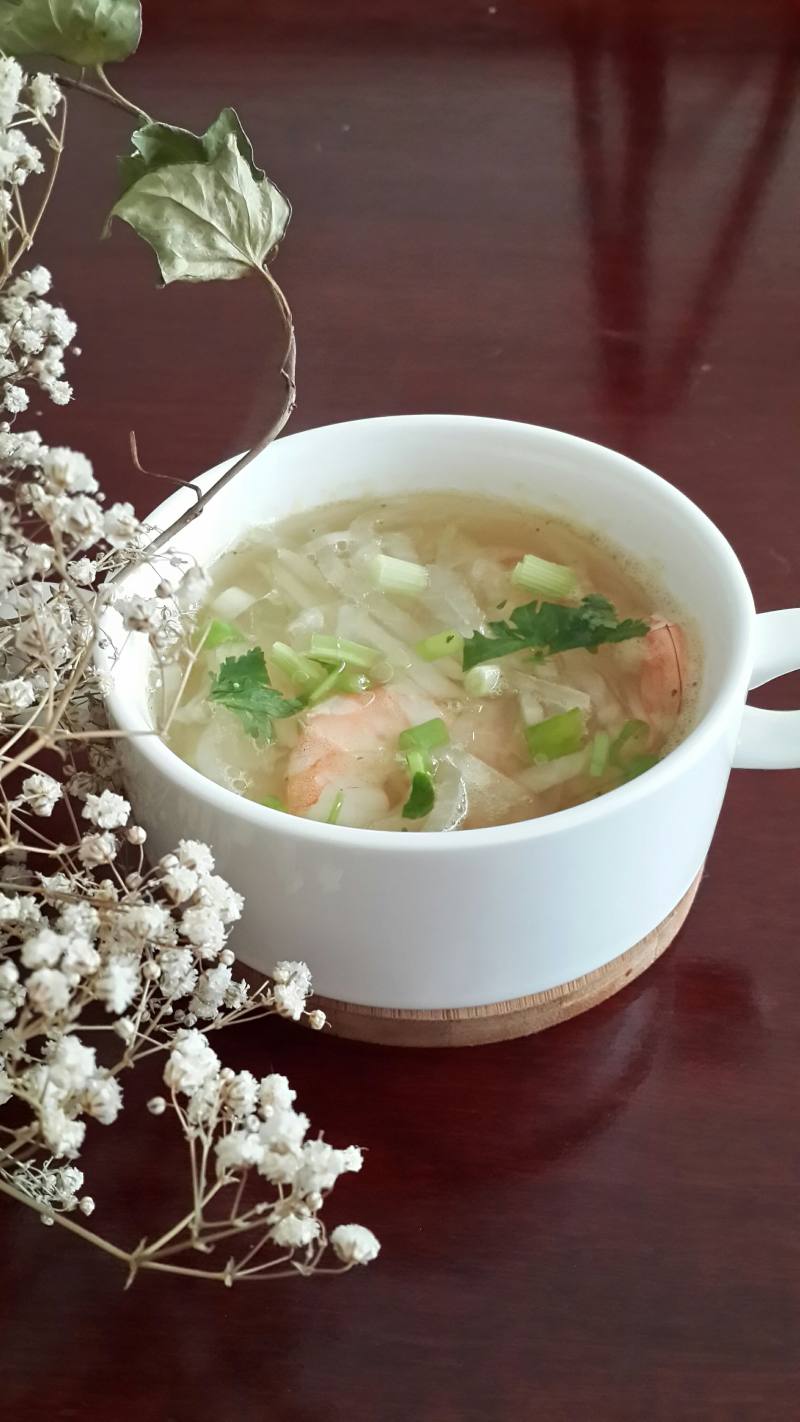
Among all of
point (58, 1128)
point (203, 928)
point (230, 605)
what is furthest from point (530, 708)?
point (58, 1128)

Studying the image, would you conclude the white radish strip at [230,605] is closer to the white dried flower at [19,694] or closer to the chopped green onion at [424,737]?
the chopped green onion at [424,737]

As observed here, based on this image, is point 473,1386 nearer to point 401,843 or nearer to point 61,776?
point 401,843

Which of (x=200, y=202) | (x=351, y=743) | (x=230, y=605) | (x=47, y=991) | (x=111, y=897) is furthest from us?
(x=230, y=605)

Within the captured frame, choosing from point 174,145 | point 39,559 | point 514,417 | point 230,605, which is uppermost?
point 174,145

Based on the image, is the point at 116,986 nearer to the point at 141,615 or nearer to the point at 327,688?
the point at 141,615

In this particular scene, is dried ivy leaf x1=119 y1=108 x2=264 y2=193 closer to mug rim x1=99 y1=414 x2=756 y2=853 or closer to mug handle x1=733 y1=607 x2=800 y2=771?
mug rim x1=99 y1=414 x2=756 y2=853

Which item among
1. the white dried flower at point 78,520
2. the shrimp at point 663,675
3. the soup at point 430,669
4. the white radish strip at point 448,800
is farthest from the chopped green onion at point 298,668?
the white dried flower at point 78,520

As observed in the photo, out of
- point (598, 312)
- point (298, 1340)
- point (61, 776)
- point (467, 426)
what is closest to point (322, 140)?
point (598, 312)
